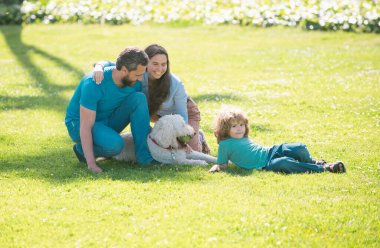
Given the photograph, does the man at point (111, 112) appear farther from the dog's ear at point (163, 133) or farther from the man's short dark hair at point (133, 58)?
the dog's ear at point (163, 133)

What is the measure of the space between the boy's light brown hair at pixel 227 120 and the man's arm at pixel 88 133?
1.40 metres

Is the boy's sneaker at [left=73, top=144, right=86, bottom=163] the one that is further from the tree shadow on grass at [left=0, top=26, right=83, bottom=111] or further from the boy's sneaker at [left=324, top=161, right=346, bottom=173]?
the tree shadow on grass at [left=0, top=26, right=83, bottom=111]

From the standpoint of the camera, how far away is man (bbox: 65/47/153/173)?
6.55m

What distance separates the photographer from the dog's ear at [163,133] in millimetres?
6809

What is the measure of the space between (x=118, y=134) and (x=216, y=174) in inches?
49.1

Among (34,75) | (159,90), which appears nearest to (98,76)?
(159,90)

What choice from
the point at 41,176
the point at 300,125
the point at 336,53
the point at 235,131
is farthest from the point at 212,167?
the point at 336,53

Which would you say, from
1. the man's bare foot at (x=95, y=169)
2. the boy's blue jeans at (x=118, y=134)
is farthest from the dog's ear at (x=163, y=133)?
the man's bare foot at (x=95, y=169)

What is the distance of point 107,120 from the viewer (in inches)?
282

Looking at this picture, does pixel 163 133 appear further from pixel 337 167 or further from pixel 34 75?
pixel 34 75

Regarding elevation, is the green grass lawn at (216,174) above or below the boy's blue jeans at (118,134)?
below

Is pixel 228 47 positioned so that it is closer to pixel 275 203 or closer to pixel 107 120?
pixel 107 120

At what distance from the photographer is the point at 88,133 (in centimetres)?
667

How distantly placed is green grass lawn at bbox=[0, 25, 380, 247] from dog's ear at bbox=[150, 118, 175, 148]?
29 centimetres
